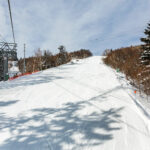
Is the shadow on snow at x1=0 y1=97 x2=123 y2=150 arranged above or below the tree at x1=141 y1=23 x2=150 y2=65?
below

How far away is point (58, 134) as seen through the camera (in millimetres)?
1967

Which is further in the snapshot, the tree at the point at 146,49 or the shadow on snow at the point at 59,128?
the tree at the point at 146,49

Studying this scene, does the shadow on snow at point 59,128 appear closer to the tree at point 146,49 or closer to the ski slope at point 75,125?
the ski slope at point 75,125

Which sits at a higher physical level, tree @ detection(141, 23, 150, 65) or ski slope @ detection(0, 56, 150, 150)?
tree @ detection(141, 23, 150, 65)

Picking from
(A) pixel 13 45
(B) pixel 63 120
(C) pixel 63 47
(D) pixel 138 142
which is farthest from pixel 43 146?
(C) pixel 63 47

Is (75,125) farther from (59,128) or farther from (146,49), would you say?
(146,49)

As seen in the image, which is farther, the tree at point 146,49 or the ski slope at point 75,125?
the tree at point 146,49

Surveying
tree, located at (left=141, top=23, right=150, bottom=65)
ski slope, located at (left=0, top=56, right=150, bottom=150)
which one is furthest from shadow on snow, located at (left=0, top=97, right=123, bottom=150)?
tree, located at (left=141, top=23, right=150, bottom=65)

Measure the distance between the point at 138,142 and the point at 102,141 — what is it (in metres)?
0.72

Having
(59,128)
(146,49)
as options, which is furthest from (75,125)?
(146,49)

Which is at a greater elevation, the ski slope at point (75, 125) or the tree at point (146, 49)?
the tree at point (146, 49)

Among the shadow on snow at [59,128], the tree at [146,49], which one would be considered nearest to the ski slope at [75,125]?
the shadow on snow at [59,128]

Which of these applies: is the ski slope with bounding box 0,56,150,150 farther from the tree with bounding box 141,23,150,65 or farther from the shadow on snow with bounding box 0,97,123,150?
the tree with bounding box 141,23,150,65

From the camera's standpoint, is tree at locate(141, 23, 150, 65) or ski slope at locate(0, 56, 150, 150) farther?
tree at locate(141, 23, 150, 65)
